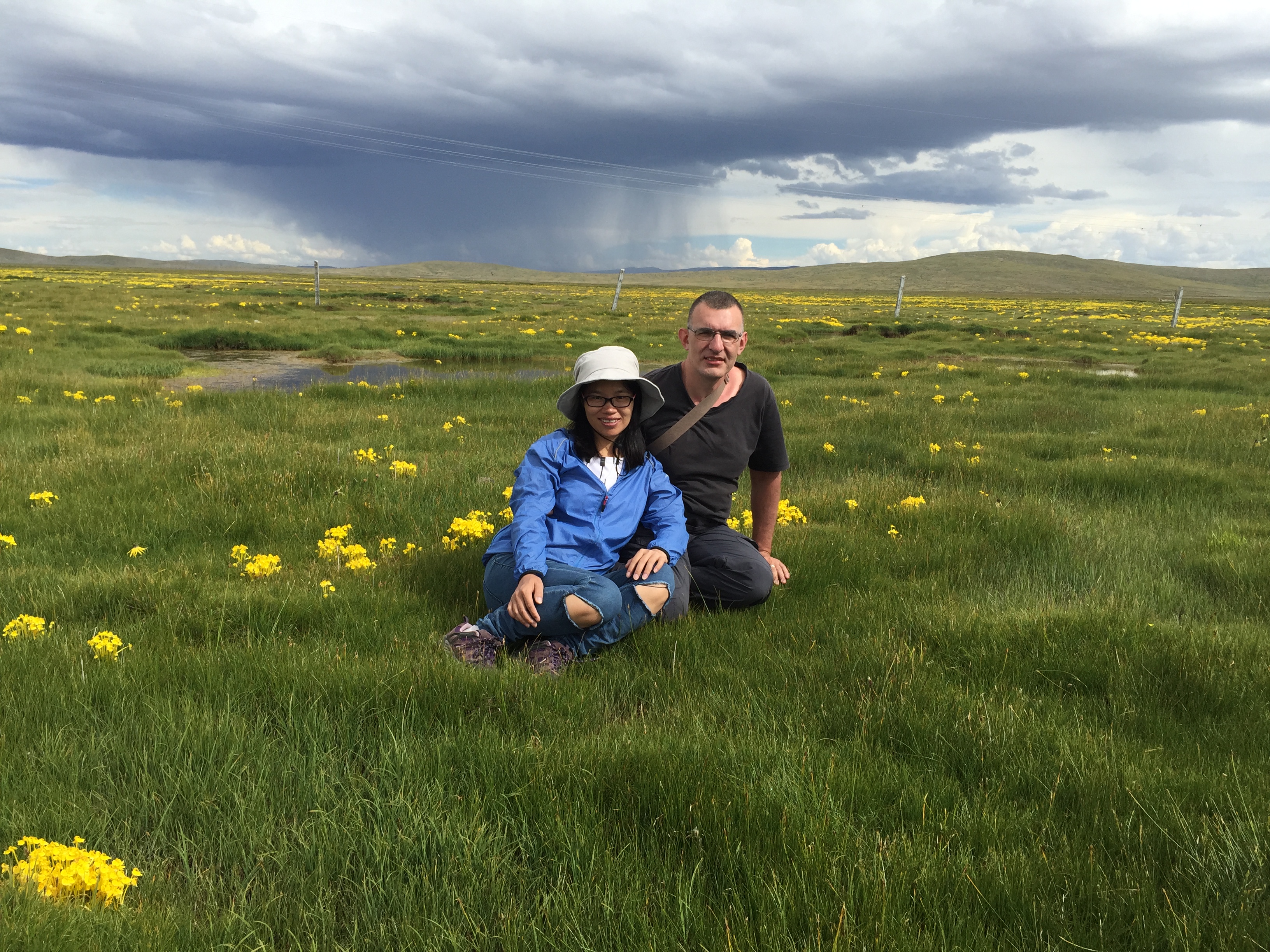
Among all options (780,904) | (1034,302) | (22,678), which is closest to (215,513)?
(22,678)

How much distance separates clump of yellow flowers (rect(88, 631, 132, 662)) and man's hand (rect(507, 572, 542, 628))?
1.88 meters

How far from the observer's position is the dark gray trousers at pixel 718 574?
4.73 metres

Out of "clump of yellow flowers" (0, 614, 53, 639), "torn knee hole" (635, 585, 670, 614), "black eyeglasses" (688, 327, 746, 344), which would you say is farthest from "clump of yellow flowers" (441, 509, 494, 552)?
"clump of yellow flowers" (0, 614, 53, 639)

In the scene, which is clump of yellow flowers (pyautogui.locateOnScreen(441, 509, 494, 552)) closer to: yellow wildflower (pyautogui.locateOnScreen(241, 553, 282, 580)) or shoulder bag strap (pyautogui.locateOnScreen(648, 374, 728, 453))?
yellow wildflower (pyautogui.locateOnScreen(241, 553, 282, 580))

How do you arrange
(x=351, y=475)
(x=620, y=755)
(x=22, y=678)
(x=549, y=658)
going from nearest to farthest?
1. (x=620, y=755)
2. (x=22, y=678)
3. (x=549, y=658)
4. (x=351, y=475)

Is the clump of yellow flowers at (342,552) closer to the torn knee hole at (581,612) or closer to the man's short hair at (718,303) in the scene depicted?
the torn knee hole at (581,612)

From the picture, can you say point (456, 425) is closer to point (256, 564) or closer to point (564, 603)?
point (256, 564)

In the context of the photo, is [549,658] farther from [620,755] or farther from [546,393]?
[546,393]

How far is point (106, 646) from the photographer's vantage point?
3.71m

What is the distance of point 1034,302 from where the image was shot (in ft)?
315

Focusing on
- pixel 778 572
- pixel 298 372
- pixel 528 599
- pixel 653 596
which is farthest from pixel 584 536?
pixel 298 372

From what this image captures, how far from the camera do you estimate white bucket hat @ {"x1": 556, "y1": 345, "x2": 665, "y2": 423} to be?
4.23m

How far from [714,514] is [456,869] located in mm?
3226

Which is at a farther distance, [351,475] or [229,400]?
[229,400]
